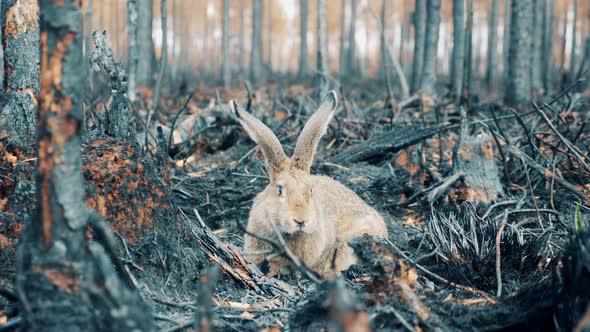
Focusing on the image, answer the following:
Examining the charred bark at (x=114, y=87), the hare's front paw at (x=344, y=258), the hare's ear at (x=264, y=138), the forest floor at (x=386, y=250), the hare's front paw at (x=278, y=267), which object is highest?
the charred bark at (x=114, y=87)

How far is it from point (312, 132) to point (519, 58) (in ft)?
30.6

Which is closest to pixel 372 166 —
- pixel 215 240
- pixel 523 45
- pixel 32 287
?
pixel 215 240

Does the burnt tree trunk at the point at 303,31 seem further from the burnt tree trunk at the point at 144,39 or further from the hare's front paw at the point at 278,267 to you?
the hare's front paw at the point at 278,267

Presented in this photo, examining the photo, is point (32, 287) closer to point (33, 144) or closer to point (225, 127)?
point (33, 144)

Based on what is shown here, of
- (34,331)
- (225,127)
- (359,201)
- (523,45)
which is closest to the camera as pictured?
(34,331)

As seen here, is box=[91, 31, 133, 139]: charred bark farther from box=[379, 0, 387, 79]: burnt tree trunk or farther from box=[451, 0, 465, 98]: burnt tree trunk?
box=[451, 0, 465, 98]: burnt tree trunk

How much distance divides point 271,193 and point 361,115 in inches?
181

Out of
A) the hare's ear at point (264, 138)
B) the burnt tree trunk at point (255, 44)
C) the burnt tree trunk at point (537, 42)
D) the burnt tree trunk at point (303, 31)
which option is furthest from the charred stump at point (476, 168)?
the burnt tree trunk at point (255, 44)

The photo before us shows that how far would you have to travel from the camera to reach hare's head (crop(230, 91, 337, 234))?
13.1ft

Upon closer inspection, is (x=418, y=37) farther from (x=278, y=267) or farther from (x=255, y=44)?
(x=278, y=267)

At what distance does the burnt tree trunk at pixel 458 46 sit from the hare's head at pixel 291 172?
938cm

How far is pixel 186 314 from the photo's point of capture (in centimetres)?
274

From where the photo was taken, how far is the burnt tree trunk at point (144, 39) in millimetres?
13528

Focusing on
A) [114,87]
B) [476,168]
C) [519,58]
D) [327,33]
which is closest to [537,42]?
[519,58]
